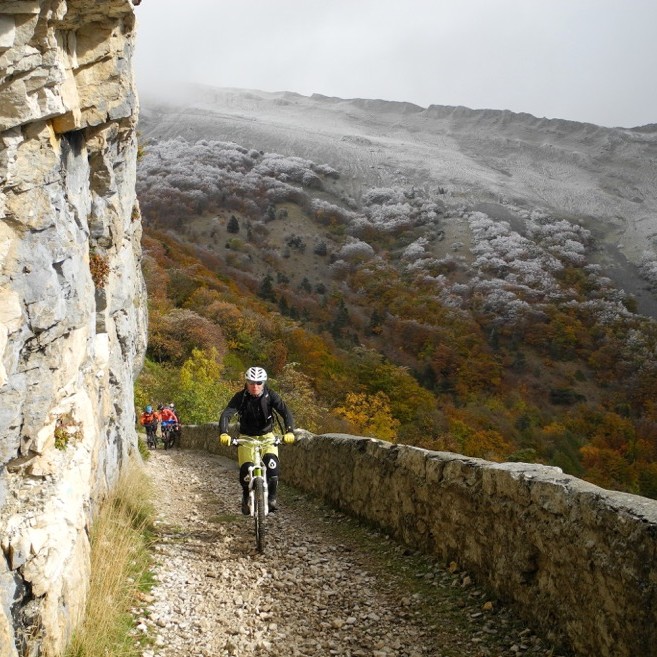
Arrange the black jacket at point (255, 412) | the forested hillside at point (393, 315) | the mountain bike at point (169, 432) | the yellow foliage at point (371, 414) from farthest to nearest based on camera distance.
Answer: the forested hillside at point (393, 315), the yellow foliage at point (371, 414), the mountain bike at point (169, 432), the black jacket at point (255, 412)

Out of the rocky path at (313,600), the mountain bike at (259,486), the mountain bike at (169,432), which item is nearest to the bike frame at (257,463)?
the mountain bike at (259,486)

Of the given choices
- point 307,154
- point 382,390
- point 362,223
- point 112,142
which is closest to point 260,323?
→ point 382,390

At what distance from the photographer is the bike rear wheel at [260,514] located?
6316 millimetres

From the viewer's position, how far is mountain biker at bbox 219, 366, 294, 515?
665 cm

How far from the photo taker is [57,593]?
373cm

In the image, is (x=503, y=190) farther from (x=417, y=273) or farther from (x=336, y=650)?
(x=336, y=650)

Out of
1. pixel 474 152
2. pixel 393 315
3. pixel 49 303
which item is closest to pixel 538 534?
pixel 49 303

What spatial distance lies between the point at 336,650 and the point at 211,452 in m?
11.9

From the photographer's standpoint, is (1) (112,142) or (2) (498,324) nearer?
(1) (112,142)

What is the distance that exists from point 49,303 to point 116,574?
2189 mm

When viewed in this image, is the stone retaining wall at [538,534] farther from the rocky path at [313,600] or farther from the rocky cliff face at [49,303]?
the rocky cliff face at [49,303]

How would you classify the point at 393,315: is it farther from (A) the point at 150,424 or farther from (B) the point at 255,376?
(B) the point at 255,376

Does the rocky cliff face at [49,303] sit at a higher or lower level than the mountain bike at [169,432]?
higher

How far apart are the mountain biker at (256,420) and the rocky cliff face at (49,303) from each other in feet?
4.89
